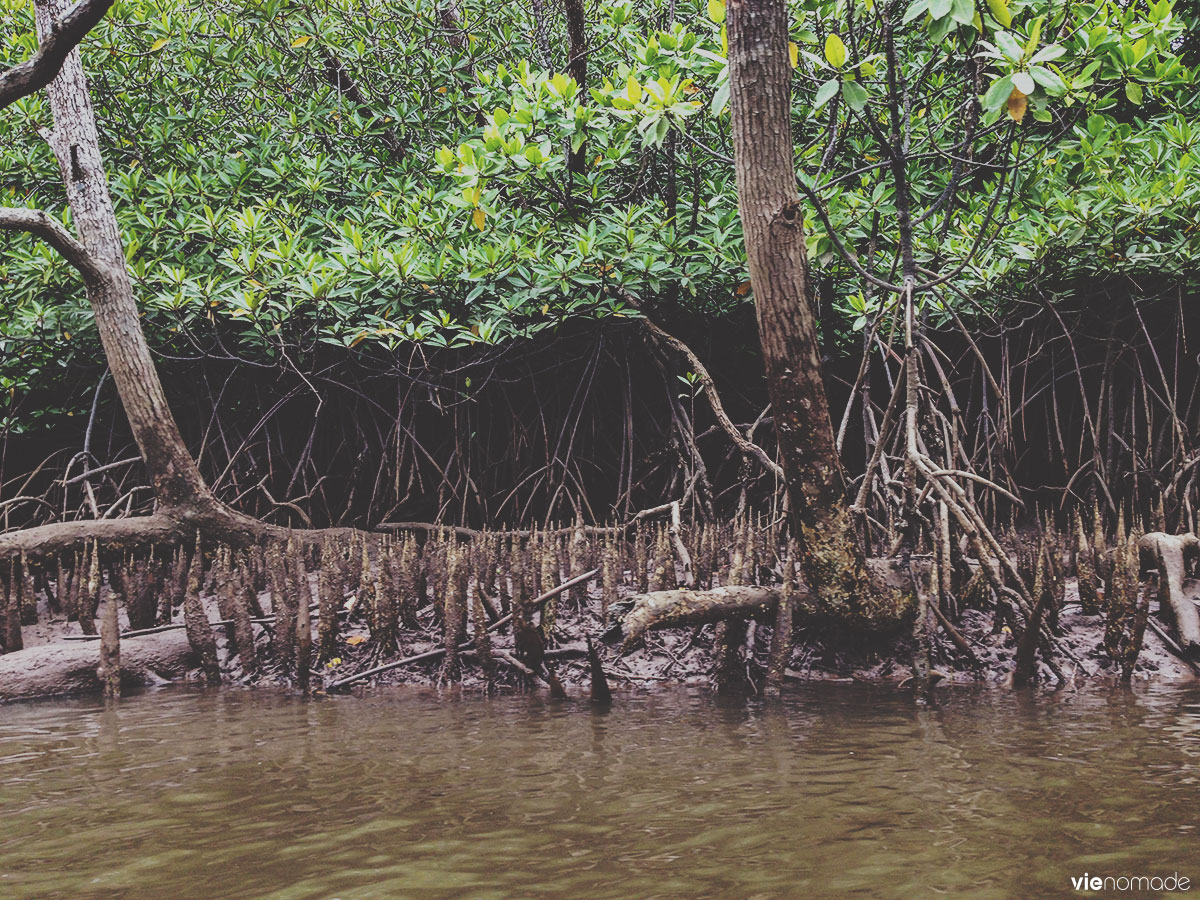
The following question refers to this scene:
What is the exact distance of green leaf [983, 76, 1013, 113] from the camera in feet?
8.76

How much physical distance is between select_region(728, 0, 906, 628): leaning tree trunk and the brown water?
2.27 feet

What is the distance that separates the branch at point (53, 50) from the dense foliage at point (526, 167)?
1580 millimetres

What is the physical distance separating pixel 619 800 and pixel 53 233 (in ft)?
13.2

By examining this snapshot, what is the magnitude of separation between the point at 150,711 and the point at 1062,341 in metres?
5.25

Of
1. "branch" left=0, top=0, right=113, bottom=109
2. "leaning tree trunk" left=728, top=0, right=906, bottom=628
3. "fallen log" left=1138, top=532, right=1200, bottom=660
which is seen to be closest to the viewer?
"leaning tree trunk" left=728, top=0, right=906, bottom=628

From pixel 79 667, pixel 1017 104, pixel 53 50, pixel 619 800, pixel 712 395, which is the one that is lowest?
pixel 619 800

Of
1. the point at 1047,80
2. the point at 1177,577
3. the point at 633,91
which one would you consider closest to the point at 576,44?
the point at 633,91

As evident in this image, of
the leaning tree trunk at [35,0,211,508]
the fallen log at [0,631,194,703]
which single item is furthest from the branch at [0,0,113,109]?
the fallen log at [0,631,194,703]

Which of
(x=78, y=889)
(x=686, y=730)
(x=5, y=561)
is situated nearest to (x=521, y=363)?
(x=5, y=561)

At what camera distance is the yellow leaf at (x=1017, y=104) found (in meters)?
2.72

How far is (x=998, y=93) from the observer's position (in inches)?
106

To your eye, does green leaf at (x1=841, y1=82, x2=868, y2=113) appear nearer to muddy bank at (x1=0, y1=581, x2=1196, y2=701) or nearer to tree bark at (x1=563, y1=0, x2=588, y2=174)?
muddy bank at (x1=0, y1=581, x2=1196, y2=701)

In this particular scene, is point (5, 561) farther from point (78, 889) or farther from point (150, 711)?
point (78, 889)

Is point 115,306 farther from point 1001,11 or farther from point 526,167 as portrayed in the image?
point 1001,11
